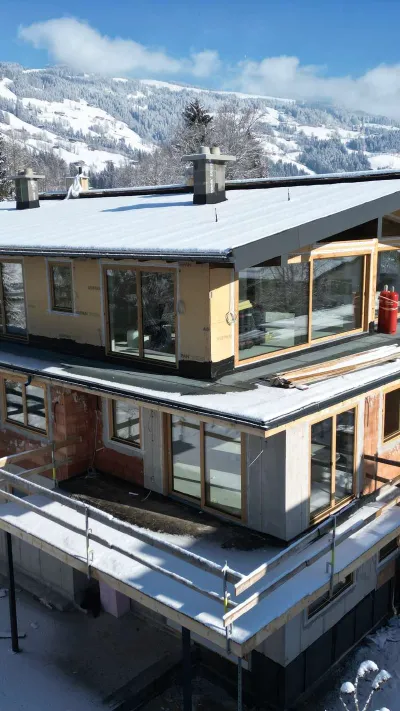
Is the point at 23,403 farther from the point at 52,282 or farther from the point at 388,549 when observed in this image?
the point at 388,549

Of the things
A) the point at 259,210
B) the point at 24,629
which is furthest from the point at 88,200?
the point at 24,629

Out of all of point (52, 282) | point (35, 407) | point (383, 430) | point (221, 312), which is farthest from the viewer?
point (35, 407)

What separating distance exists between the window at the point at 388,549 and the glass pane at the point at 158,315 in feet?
20.0

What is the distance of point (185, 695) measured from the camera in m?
9.49

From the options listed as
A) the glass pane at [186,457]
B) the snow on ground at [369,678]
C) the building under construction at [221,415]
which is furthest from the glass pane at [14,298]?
Answer: the snow on ground at [369,678]

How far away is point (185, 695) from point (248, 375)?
5.15 meters

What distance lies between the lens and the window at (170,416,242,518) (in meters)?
10.9

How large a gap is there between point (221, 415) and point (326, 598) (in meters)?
4.74

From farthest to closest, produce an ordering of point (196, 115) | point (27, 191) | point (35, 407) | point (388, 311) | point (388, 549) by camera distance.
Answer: point (196, 115)
point (27, 191)
point (35, 407)
point (388, 311)
point (388, 549)

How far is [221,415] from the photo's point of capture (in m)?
9.25

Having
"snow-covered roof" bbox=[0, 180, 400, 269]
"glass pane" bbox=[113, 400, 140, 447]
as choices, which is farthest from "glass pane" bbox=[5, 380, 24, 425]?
"snow-covered roof" bbox=[0, 180, 400, 269]

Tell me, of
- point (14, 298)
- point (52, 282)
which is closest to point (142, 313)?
point (52, 282)

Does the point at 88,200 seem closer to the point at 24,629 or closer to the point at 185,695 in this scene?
the point at 24,629

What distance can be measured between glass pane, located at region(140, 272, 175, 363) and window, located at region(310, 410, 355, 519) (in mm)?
3026
